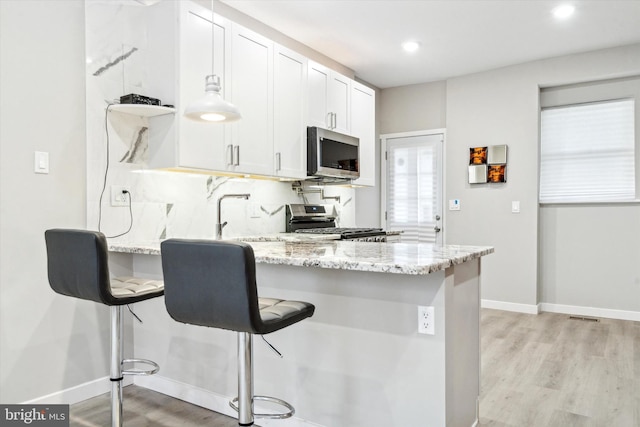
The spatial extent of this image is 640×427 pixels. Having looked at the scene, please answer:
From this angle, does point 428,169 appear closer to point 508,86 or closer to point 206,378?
point 508,86

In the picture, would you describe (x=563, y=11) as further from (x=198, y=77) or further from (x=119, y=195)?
(x=119, y=195)

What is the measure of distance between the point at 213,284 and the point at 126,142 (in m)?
1.77

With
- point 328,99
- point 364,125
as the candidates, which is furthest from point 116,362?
point 364,125

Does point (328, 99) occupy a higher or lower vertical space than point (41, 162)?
higher

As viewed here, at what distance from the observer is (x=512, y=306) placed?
4.86m

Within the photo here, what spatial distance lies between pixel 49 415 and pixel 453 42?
4302mm

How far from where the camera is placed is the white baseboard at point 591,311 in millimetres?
4406

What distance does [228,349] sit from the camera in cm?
236

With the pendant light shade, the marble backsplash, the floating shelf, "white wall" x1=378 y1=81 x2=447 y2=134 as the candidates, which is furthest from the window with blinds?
the pendant light shade

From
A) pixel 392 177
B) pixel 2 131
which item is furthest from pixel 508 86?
pixel 2 131

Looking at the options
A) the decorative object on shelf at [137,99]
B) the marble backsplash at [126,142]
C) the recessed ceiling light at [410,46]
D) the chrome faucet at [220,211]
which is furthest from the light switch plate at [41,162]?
the recessed ceiling light at [410,46]

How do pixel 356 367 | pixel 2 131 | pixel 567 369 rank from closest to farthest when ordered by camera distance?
1. pixel 356 367
2. pixel 2 131
3. pixel 567 369

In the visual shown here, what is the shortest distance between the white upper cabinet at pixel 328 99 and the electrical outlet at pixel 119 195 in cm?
163

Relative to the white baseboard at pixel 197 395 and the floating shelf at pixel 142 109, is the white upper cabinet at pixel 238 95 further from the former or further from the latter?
the white baseboard at pixel 197 395
